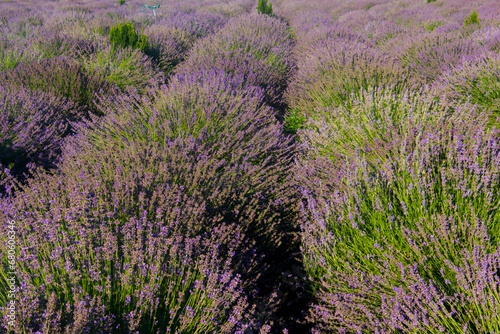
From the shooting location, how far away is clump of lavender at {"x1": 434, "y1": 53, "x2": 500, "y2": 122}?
388 cm

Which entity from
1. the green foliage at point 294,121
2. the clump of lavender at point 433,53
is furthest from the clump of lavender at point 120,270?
the clump of lavender at point 433,53

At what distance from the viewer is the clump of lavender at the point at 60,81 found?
169 inches

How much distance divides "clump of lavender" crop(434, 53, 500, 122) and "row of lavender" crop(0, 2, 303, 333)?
2295mm

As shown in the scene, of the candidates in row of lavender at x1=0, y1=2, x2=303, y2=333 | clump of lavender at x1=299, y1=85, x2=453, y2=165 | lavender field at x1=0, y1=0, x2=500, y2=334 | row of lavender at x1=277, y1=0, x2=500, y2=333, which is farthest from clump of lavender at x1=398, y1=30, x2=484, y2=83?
row of lavender at x1=0, y1=2, x2=303, y2=333

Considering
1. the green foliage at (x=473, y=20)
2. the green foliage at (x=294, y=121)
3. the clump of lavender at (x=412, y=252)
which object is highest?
the clump of lavender at (x=412, y=252)

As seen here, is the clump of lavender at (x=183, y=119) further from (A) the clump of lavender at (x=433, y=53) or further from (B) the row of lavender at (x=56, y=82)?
(A) the clump of lavender at (x=433, y=53)

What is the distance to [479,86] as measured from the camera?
412cm

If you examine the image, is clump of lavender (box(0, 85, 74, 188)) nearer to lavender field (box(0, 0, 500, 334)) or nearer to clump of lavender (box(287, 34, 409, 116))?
lavender field (box(0, 0, 500, 334))

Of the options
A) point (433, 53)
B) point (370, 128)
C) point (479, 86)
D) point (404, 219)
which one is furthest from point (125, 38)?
point (404, 219)

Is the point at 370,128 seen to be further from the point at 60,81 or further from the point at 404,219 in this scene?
the point at 60,81

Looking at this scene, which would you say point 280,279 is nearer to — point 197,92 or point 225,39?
point 197,92

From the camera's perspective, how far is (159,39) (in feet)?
25.3

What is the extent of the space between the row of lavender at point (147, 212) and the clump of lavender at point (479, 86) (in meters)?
2.29

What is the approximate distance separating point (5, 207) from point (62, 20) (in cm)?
1030
